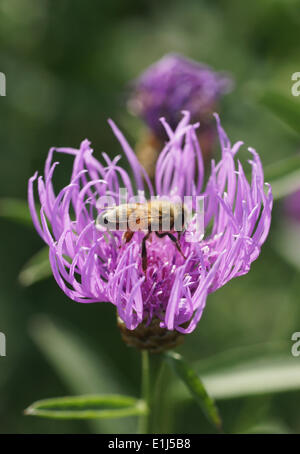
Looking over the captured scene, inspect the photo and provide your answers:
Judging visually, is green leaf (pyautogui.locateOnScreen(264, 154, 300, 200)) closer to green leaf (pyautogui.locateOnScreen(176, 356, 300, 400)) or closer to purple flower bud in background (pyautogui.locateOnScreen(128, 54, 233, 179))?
green leaf (pyautogui.locateOnScreen(176, 356, 300, 400))

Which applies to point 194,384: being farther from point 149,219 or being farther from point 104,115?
point 104,115

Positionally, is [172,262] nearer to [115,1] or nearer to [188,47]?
[188,47]

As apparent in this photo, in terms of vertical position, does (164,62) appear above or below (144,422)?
above

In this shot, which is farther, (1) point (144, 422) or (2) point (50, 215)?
(1) point (144, 422)

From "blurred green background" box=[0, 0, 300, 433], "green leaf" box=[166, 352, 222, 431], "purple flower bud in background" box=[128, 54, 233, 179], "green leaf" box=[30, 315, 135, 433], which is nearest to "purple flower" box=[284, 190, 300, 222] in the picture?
"blurred green background" box=[0, 0, 300, 433]

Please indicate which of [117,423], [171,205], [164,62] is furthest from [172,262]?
[164,62]

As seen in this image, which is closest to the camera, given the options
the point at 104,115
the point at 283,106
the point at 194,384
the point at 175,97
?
the point at 194,384

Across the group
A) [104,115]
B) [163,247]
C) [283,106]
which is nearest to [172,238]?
[163,247]
